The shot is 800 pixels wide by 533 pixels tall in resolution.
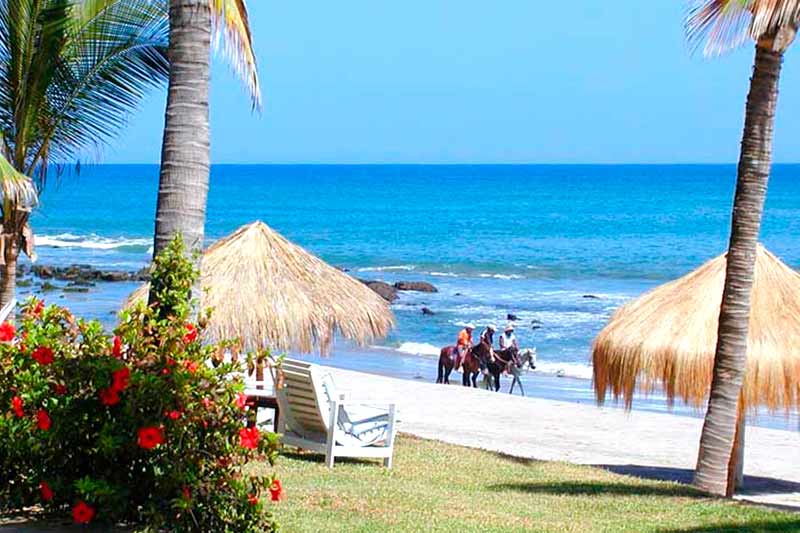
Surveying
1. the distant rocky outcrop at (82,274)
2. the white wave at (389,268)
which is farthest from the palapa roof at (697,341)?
the white wave at (389,268)

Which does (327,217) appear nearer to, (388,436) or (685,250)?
(685,250)

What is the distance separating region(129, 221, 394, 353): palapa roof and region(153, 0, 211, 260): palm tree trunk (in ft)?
18.5

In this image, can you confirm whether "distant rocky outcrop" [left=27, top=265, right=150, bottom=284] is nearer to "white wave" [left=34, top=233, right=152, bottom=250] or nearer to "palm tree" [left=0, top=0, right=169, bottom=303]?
"white wave" [left=34, top=233, right=152, bottom=250]

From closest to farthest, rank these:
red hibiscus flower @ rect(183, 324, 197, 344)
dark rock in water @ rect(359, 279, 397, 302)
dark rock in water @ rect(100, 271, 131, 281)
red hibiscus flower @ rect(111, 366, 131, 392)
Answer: red hibiscus flower @ rect(111, 366, 131, 392)
red hibiscus flower @ rect(183, 324, 197, 344)
dark rock in water @ rect(359, 279, 397, 302)
dark rock in water @ rect(100, 271, 131, 281)

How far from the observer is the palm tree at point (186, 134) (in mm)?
6340

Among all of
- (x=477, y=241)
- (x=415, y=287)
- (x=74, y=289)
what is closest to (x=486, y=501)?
(x=74, y=289)

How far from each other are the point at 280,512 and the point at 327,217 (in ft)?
269

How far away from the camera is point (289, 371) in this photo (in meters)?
10.9

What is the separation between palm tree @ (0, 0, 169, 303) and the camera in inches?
442

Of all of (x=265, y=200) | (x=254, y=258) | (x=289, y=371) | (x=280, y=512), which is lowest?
→ (x=280, y=512)

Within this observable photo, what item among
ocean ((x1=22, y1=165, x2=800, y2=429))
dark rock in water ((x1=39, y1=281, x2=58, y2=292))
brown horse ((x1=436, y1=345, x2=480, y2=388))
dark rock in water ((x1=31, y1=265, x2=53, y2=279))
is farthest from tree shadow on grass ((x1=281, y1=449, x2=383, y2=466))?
dark rock in water ((x1=31, y1=265, x2=53, y2=279))

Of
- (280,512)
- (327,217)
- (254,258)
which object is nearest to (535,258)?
(327,217)

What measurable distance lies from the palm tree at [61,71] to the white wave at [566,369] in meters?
15.3

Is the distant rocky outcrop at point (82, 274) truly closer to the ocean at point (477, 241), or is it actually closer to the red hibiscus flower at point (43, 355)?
the ocean at point (477, 241)
